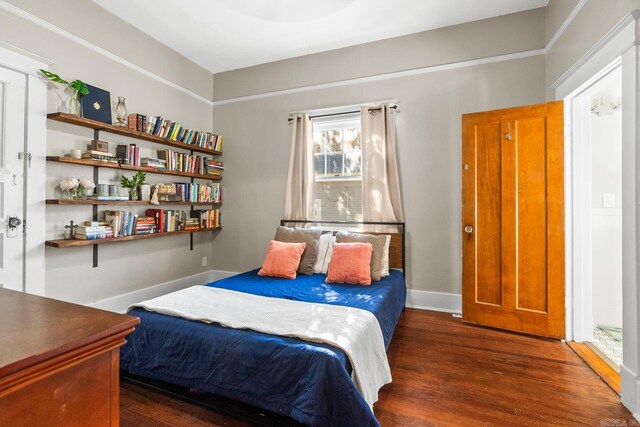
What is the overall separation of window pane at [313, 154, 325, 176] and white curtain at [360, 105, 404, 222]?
593mm

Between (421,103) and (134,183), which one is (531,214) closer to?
(421,103)

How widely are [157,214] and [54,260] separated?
3.30 feet

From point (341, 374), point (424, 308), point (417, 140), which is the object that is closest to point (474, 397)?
point (341, 374)

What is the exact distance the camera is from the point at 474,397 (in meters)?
1.91

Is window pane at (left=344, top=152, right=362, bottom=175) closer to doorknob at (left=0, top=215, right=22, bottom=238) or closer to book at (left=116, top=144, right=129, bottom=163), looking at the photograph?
book at (left=116, top=144, right=129, bottom=163)

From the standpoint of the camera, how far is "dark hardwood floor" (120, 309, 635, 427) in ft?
5.63

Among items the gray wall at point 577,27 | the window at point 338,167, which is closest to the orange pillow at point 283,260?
the window at point 338,167

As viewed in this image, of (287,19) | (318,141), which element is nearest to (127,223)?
(318,141)

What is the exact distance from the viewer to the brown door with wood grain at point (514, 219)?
2707 millimetres

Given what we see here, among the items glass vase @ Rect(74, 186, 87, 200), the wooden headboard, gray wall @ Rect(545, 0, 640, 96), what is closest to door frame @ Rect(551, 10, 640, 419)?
gray wall @ Rect(545, 0, 640, 96)

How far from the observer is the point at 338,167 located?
397 centimetres

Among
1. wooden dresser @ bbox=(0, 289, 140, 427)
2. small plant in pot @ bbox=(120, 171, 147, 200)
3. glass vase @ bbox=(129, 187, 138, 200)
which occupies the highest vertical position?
small plant in pot @ bbox=(120, 171, 147, 200)

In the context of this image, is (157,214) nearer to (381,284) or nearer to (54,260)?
(54,260)

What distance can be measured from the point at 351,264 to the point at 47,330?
248cm
